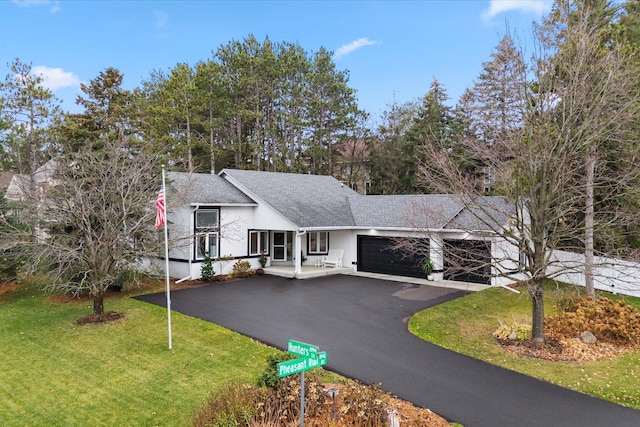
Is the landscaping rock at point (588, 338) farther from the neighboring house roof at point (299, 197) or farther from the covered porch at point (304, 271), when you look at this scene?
the neighboring house roof at point (299, 197)

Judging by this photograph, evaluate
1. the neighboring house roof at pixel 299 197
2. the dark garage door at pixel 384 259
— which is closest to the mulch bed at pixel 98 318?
the neighboring house roof at pixel 299 197

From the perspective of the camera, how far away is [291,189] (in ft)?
73.9

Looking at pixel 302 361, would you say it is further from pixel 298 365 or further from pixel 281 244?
pixel 281 244

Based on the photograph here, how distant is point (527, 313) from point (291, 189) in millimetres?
13958

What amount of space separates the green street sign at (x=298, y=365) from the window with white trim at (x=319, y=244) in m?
16.7

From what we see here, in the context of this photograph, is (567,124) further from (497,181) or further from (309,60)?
(309,60)

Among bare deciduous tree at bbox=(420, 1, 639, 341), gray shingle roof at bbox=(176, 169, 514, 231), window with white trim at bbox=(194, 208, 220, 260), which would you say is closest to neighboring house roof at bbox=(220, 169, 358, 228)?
gray shingle roof at bbox=(176, 169, 514, 231)

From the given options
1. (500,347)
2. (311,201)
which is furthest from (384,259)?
(500,347)

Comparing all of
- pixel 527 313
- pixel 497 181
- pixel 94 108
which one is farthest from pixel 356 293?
pixel 94 108

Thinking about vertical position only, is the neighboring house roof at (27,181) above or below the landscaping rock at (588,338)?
above

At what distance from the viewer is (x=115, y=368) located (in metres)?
8.12

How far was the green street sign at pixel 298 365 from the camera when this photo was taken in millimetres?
4328

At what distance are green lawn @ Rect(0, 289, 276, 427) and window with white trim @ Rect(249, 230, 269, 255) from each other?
7796 mm

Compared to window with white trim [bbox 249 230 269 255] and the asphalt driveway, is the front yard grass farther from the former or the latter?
window with white trim [bbox 249 230 269 255]
